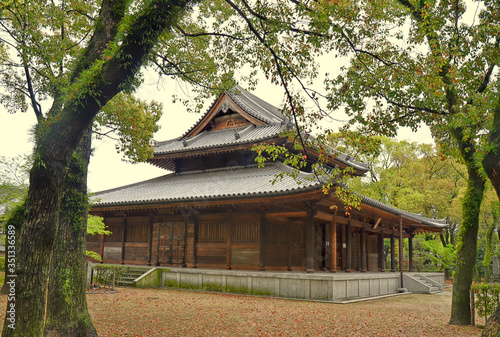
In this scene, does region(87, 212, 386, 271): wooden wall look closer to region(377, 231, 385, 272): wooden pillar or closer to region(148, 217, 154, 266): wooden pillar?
region(148, 217, 154, 266): wooden pillar

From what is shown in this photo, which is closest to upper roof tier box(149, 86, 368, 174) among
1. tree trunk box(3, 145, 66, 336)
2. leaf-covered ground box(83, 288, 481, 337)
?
→ leaf-covered ground box(83, 288, 481, 337)

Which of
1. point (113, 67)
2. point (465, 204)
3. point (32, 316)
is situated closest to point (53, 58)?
point (113, 67)

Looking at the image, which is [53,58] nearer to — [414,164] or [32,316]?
[32,316]

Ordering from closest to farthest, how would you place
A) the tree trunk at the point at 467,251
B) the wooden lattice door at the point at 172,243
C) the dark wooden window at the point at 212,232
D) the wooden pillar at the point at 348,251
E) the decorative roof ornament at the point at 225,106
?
1. the tree trunk at the point at 467,251
2. the dark wooden window at the point at 212,232
3. the wooden lattice door at the point at 172,243
4. the wooden pillar at the point at 348,251
5. the decorative roof ornament at the point at 225,106

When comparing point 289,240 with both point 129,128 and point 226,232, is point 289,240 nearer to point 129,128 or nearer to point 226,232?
point 226,232

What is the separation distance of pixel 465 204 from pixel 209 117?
17130 mm

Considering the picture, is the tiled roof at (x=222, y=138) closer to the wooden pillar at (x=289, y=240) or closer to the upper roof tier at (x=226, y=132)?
the upper roof tier at (x=226, y=132)

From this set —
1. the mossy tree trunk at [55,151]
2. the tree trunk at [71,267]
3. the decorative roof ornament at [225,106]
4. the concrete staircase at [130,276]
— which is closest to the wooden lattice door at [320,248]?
the concrete staircase at [130,276]

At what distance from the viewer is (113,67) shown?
534cm

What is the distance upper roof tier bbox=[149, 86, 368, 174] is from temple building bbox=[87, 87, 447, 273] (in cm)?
7

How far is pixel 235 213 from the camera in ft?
60.7

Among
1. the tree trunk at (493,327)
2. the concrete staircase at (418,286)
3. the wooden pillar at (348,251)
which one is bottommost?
the concrete staircase at (418,286)

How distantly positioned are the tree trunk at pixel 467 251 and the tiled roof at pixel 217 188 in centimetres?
492

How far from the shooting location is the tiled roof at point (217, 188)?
1666 centimetres
